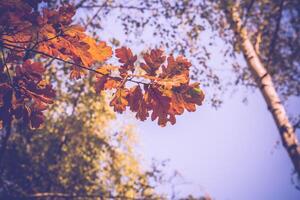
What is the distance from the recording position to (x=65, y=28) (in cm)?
154

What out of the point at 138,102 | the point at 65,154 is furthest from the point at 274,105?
the point at 65,154

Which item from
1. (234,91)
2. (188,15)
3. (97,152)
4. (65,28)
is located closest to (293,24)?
(234,91)

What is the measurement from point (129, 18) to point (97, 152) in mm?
3131

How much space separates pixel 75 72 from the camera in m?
1.67

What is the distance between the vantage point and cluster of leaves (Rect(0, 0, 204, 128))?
55.6 inches

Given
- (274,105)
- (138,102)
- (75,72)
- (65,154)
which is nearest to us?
(138,102)

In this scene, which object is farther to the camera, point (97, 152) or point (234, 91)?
point (97, 152)

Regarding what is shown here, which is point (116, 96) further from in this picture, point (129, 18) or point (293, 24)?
point (293, 24)

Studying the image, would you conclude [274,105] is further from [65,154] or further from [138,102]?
[65,154]

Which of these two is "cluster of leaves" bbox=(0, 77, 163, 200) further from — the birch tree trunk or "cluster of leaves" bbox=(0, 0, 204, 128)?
"cluster of leaves" bbox=(0, 0, 204, 128)

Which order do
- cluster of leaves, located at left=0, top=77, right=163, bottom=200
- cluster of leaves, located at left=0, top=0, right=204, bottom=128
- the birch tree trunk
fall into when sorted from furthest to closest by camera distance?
cluster of leaves, located at left=0, top=77, right=163, bottom=200 → the birch tree trunk → cluster of leaves, located at left=0, top=0, right=204, bottom=128

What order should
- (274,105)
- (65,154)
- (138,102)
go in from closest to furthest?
(138,102)
(274,105)
(65,154)

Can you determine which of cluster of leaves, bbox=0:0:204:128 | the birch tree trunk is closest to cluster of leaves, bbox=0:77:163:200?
the birch tree trunk

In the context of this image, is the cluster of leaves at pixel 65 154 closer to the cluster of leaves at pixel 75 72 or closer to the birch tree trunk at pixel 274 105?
the birch tree trunk at pixel 274 105
